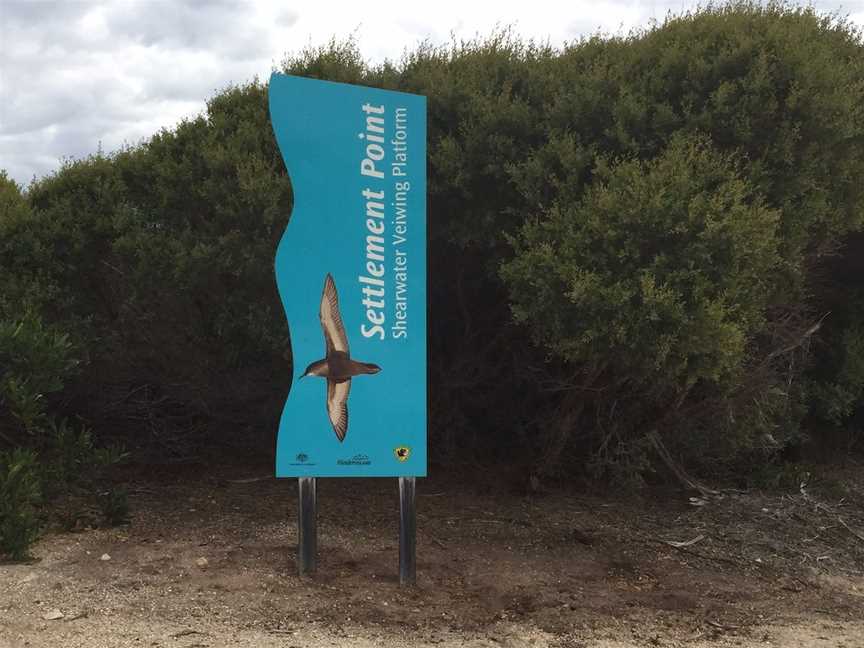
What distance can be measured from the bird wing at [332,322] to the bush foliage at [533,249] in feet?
4.71

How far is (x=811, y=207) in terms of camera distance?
21.6ft

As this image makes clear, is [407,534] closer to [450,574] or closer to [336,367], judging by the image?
[450,574]

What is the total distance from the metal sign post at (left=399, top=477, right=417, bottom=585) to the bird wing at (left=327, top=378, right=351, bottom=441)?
54 cm

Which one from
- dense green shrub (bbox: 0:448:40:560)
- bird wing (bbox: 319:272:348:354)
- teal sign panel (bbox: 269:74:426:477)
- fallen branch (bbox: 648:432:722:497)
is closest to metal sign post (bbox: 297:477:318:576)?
teal sign panel (bbox: 269:74:426:477)

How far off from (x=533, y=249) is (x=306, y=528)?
257 centimetres

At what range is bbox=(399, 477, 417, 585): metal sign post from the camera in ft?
18.3

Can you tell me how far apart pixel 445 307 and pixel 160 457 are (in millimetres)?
3484

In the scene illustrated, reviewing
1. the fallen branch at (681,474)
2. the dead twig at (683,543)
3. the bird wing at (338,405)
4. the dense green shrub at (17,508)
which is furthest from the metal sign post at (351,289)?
the fallen branch at (681,474)

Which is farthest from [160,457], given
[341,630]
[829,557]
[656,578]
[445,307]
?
[829,557]

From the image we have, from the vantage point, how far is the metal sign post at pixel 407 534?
5.57 meters

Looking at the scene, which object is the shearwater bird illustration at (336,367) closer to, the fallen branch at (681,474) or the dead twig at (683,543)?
the dead twig at (683,543)

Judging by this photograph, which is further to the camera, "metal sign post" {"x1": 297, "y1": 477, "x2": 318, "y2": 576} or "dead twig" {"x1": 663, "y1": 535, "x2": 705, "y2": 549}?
"dead twig" {"x1": 663, "y1": 535, "x2": 705, "y2": 549}

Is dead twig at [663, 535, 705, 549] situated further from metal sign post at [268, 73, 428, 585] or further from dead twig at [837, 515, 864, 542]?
metal sign post at [268, 73, 428, 585]

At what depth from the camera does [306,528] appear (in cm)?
562
